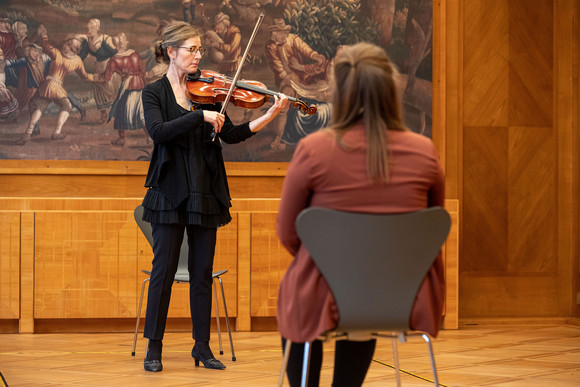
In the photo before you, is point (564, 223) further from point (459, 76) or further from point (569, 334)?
point (459, 76)

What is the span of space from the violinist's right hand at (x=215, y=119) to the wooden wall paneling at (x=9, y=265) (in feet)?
6.23

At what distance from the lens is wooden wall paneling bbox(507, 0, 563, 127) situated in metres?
5.55

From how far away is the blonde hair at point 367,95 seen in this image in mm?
1896

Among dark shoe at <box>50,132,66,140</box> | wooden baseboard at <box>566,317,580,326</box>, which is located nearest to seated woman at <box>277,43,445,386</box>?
dark shoe at <box>50,132,66,140</box>

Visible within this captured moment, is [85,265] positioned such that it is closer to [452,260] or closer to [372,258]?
[452,260]

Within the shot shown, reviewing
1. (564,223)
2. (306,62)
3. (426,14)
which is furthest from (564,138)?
(306,62)

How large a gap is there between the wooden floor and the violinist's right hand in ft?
3.59

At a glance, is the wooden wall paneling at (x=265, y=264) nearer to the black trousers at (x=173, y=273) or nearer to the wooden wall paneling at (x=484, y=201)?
the black trousers at (x=173, y=273)

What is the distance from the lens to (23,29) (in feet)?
16.5

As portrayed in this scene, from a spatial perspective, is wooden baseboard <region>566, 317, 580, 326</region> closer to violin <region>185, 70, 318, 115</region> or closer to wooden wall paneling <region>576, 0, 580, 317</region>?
wooden wall paneling <region>576, 0, 580, 317</region>

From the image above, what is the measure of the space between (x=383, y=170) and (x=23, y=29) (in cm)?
389

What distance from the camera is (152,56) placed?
5160 millimetres

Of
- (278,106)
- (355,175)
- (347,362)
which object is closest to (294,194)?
(355,175)

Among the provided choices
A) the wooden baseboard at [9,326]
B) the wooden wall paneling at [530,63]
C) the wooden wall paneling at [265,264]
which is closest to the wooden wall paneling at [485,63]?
the wooden wall paneling at [530,63]
